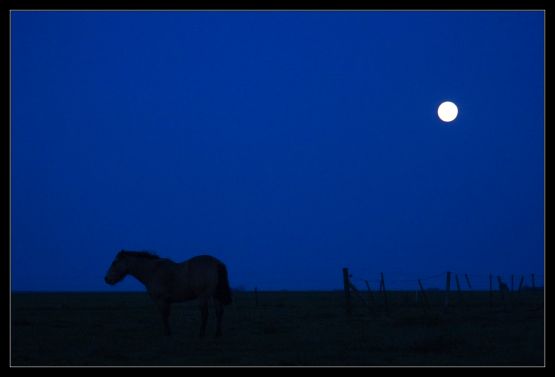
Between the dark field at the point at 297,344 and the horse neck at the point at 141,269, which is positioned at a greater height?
the horse neck at the point at 141,269

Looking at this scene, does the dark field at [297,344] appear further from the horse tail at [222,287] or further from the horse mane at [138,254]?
the horse mane at [138,254]

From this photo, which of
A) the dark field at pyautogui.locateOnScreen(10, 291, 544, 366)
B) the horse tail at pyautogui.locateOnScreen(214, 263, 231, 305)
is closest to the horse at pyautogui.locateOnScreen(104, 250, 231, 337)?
the horse tail at pyautogui.locateOnScreen(214, 263, 231, 305)

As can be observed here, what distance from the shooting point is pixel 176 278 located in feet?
54.6

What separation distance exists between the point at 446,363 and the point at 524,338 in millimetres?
4005

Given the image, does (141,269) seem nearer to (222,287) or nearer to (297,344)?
(222,287)

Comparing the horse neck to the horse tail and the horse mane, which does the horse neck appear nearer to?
the horse mane

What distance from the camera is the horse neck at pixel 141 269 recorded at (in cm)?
1714

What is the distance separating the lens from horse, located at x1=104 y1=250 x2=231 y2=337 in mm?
16172

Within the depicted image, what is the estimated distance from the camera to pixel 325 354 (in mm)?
12031

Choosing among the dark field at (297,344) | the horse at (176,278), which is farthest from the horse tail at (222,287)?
the dark field at (297,344)

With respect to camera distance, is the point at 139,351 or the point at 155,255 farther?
the point at 155,255

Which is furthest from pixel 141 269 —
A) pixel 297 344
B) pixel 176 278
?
pixel 297 344

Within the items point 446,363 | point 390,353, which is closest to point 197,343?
point 390,353

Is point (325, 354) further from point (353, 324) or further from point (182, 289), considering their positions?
point (353, 324)
